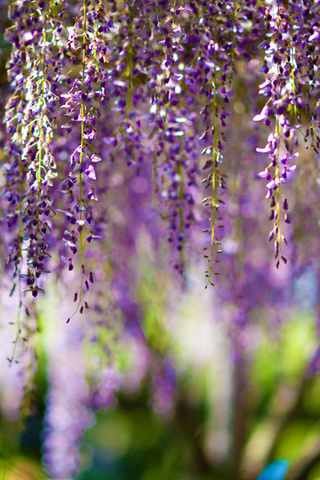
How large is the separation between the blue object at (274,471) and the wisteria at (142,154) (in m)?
0.98

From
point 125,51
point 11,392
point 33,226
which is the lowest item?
point 11,392

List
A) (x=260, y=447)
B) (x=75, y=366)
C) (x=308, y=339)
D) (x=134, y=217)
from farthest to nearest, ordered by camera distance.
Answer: (x=308, y=339)
(x=260, y=447)
(x=75, y=366)
(x=134, y=217)

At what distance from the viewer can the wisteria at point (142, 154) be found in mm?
1225

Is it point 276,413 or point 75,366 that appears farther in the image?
point 276,413

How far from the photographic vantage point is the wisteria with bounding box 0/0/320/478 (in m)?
1.22

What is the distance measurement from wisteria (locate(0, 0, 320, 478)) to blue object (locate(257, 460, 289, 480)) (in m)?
0.98

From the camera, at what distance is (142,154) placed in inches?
70.3

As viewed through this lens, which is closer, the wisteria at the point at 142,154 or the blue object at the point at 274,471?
the wisteria at the point at 142,154

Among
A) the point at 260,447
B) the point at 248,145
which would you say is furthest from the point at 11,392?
the point at 248,145

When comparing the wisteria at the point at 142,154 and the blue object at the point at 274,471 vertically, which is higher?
the wisteria at the point at 142,154

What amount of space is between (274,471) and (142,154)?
3.32 meters

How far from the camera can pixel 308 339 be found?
625 centimetres

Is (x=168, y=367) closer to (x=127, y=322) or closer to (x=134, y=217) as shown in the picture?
(x=127, y=322)

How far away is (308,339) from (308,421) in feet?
3.60
